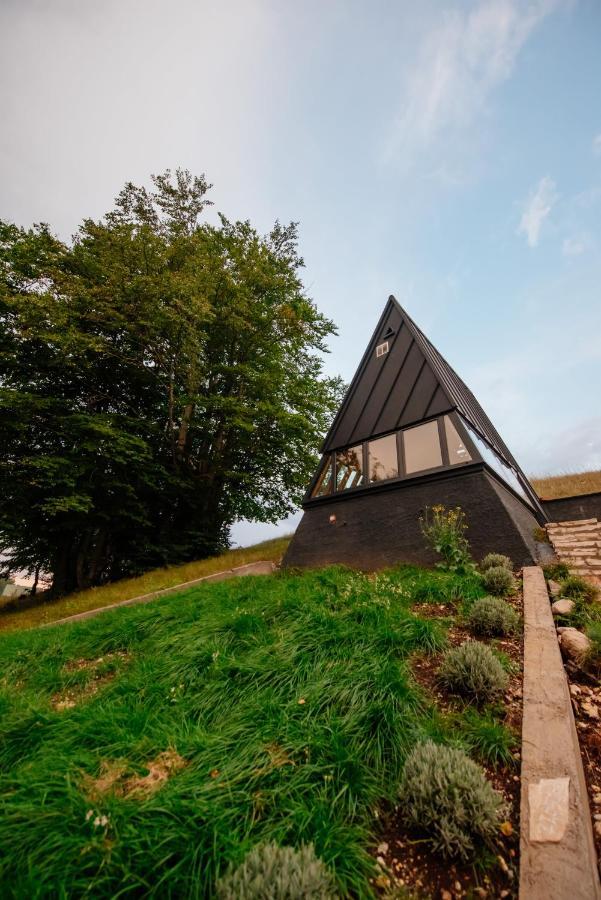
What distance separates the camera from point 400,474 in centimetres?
929

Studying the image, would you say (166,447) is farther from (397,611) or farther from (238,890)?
(238,890)

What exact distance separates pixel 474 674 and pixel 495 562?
161 inches

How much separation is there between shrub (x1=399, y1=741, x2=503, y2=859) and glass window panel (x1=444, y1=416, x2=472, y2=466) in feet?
23.4

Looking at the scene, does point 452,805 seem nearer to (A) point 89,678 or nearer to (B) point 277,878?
(B) point 277,878

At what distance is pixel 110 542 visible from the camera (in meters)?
13.8

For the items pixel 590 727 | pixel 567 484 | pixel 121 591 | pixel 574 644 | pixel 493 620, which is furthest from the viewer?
pixel 567 484

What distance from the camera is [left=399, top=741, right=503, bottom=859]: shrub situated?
5.67 feet

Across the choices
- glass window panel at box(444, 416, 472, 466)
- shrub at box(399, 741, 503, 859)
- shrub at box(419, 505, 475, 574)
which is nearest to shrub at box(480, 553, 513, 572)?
shrub at box(419, 505, 475, 574)

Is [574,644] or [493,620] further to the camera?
[493,620]

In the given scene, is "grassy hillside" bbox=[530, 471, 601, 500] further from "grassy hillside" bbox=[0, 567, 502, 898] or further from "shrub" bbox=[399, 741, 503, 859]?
"shrub" bbox=[399, 741, 503, 859]

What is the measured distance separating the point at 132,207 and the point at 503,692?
69.6 ft

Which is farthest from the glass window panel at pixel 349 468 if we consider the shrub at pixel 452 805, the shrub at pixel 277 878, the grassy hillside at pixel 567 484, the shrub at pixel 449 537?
the shrub at pixel 277 878

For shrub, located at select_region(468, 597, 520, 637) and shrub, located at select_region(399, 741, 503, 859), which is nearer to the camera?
shrub, located at select_region(399, 741, 503, 859)

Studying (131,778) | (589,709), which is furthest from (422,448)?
(131,778)
